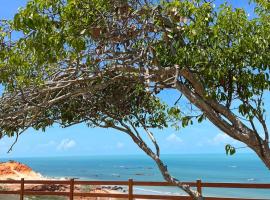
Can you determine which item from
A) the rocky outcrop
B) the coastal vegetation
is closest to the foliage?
the coastal vegetation

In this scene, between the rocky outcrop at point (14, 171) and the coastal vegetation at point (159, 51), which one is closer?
the coastal vegetation at point (159, 51)

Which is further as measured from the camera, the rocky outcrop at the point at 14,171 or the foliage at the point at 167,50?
the rocky outcrop at the point at 14,171

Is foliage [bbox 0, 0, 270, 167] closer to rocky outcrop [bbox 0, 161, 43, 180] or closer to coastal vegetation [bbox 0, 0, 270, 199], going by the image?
coastal vegetation [bbox 0, 0, 270, 199]

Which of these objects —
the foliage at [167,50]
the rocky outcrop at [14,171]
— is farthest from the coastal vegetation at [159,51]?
the rocky outcrop at [14,171]

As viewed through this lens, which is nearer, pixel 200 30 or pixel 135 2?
pixel 200 30

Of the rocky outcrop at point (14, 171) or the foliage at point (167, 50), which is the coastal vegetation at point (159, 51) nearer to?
the foliage at point (167, 50)

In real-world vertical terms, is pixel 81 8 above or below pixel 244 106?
above

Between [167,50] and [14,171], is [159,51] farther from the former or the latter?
[14,171]

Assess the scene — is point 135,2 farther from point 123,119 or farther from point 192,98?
point 123,119

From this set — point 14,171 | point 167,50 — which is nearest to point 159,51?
point 167,50

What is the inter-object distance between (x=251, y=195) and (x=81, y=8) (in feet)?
128

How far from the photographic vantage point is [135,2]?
25.2 feet

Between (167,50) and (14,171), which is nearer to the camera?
(167,50)

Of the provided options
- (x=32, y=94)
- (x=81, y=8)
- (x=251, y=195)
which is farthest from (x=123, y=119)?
(x=251, y=195)
